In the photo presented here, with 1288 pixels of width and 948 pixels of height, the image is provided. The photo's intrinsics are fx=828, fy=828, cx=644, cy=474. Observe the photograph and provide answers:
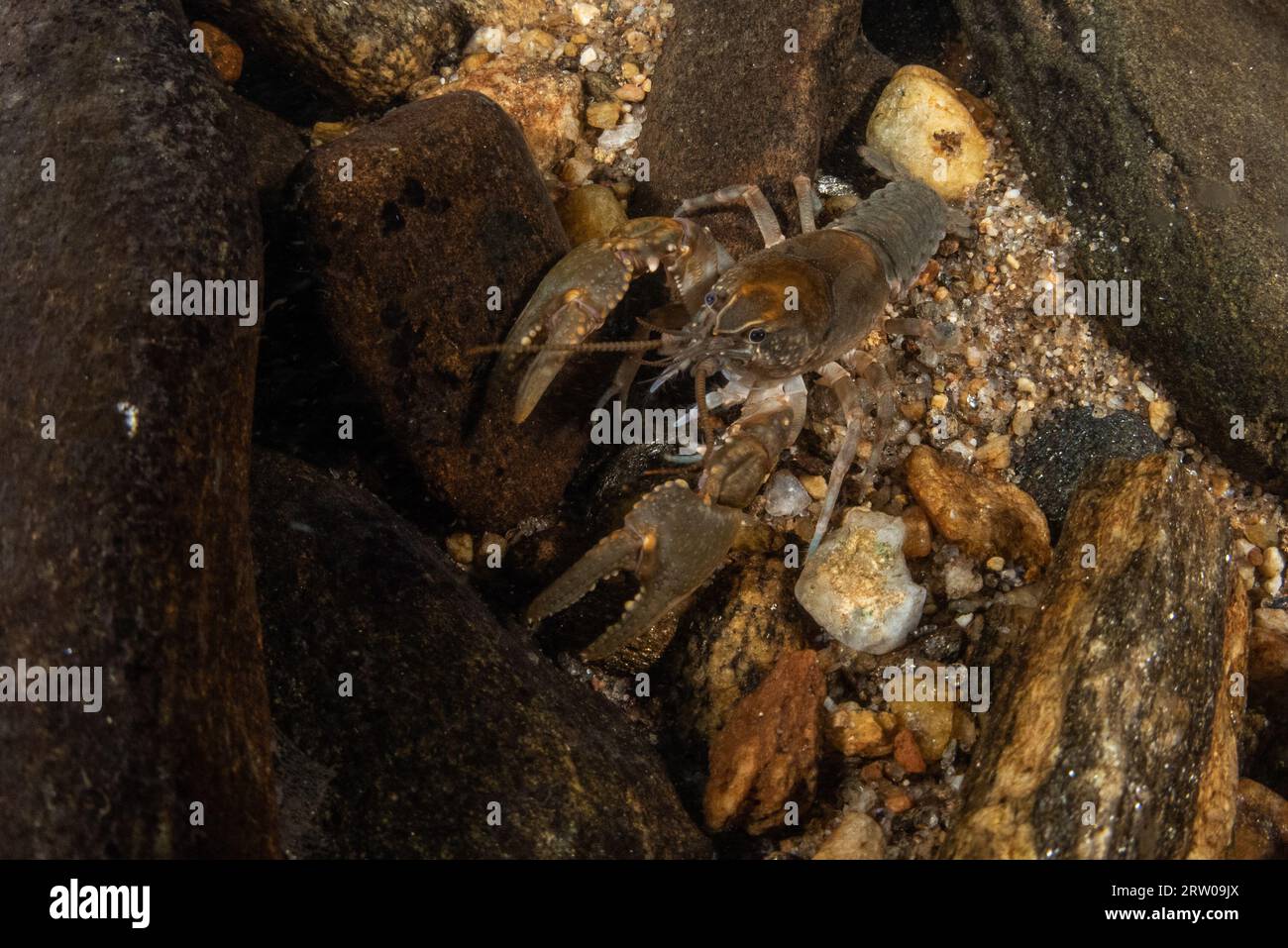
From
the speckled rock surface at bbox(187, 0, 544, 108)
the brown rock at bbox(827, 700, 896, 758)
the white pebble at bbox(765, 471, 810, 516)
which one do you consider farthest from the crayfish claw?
the speckled rock surface at bbox(187, 0, 544, 108)

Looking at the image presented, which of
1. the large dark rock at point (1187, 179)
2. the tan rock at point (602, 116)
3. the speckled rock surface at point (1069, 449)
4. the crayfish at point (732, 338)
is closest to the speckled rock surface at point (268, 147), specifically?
the crayfish at point (732, 338)

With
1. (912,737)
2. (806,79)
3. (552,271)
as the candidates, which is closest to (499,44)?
(806,79)

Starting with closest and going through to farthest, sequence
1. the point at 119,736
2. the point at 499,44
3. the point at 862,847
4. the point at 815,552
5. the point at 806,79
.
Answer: the point at 119,736, the point at 862,847, the point at 815,552, the point at 806,79, the point at 499,44

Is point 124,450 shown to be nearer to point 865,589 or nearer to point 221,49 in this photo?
point 865,589

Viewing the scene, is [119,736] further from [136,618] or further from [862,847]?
[862,847]

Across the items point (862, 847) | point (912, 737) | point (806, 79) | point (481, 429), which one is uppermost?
point (806, 79)

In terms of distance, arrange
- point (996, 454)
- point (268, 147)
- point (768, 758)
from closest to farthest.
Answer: point (768, 758)
point (268, 147)
point (996, 454)

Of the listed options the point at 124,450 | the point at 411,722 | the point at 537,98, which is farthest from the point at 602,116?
the point at 411,722
